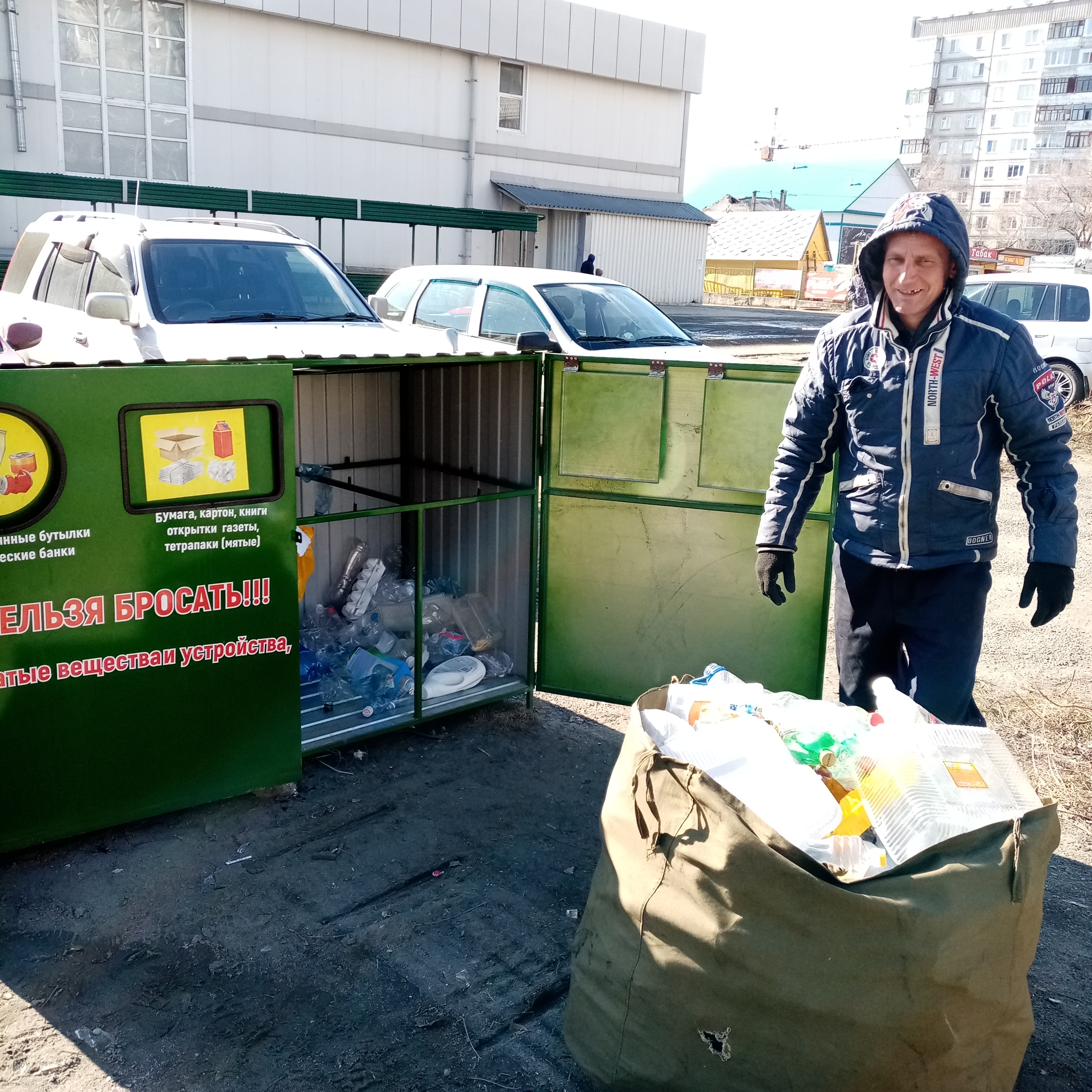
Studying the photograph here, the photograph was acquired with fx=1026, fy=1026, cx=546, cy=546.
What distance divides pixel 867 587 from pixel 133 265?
4.79 metres

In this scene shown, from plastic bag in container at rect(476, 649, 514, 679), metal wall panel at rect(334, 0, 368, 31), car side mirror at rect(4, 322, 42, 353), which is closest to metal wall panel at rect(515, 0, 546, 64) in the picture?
metal wall panel at rect(334, 0, 368, 31)

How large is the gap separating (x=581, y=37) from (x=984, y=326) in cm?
2625

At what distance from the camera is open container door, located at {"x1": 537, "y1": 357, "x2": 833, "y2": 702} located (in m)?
4.30

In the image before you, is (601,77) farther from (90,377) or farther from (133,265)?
(90,377)

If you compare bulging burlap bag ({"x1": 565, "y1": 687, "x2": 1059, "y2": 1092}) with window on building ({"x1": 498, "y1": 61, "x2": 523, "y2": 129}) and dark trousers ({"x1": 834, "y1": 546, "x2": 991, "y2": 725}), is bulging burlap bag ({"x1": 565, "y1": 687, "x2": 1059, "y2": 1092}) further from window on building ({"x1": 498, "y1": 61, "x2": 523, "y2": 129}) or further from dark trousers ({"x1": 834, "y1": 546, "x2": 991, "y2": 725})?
window on building ({"x1": 498, "y1": 61, "x2": 523, "y2": 129})

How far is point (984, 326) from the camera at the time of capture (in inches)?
120

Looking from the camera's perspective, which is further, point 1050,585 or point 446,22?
point 446,22

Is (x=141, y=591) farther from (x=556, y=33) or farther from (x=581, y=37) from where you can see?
(x=581, y=37)

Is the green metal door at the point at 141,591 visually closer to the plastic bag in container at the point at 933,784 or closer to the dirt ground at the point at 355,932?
the dirt ground at the point at 355,932

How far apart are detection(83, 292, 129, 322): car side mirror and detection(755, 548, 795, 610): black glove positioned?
375cm

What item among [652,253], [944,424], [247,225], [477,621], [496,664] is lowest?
[496,664]

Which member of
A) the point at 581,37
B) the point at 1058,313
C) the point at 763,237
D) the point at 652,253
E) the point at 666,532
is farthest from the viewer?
the point at 763,237

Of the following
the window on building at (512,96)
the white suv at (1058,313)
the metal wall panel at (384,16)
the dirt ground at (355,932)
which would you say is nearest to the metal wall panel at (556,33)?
the window on building at (512,96)

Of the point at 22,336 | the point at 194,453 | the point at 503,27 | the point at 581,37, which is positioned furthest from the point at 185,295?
the point at 581,37
